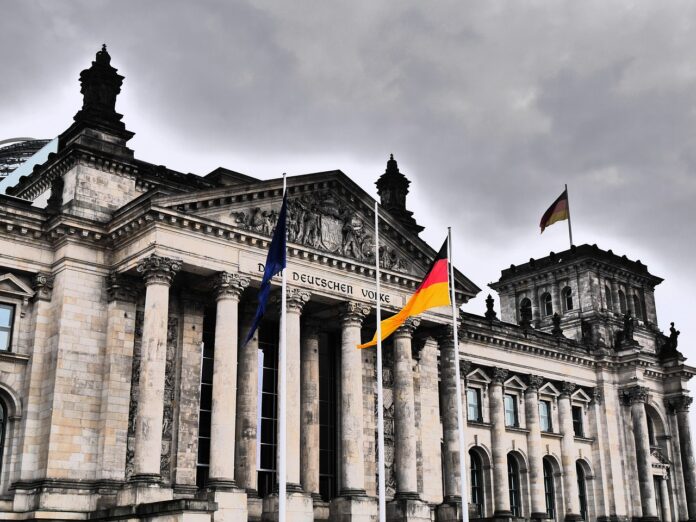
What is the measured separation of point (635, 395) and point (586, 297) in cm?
767

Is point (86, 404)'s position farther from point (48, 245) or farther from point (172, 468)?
point (48, 245)

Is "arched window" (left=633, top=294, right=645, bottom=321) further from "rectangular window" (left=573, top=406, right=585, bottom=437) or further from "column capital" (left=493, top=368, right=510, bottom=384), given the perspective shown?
"column capital" (left=493, top=368, right=510, bottom=384)

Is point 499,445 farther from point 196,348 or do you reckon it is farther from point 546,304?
point 196,348

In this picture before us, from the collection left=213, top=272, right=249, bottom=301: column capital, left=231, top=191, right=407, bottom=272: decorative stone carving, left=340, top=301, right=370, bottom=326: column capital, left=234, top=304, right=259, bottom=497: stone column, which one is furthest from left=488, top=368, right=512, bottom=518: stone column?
left=213, top=272, right=249, bottom=301: column capital

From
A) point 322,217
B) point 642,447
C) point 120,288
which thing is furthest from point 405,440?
point 642,447

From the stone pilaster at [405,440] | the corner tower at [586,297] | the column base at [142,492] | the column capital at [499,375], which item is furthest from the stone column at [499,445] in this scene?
the column base at [142,492]

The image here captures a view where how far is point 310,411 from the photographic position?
39969 millimetres

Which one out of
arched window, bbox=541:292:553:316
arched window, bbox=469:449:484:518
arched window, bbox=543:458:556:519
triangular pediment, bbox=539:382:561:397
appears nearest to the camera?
arched window, bbox=469:449:484:518

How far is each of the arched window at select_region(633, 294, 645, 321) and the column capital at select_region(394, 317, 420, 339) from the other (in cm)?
3008

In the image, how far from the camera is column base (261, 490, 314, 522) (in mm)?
35656

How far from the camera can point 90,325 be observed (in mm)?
35500

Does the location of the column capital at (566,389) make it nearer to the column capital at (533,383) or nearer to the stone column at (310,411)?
the column capital at (533,383)

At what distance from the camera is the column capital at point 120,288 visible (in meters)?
36.1

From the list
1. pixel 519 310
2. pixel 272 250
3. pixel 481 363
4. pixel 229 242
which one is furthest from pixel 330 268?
pixel 519 310
